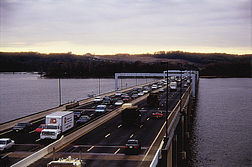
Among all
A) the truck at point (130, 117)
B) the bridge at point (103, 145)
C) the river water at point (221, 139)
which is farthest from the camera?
the river water at point (221, 139)

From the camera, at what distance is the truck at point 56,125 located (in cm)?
3409

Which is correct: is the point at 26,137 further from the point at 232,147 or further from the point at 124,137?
the point at 232,147

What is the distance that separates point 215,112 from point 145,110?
3602cm

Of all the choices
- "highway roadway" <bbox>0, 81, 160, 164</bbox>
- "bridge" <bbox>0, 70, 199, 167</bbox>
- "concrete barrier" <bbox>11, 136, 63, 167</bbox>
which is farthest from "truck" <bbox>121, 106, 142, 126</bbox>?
"concrete barrier" <bbox>11, 136, 63, 167</bbox>

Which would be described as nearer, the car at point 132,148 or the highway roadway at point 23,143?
the car at point 132,148

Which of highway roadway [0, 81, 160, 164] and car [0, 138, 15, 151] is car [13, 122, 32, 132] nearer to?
highway roadway [0, 81, 160, 164]

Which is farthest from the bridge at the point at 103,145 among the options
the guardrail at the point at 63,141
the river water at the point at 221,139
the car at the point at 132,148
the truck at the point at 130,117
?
the river water at the point at 221,139

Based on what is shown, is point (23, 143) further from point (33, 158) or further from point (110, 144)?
point (110, 144)

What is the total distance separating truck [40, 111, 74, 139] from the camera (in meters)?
34.1

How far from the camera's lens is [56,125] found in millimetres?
36625

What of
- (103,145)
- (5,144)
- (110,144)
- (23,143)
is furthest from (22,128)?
(110,144)

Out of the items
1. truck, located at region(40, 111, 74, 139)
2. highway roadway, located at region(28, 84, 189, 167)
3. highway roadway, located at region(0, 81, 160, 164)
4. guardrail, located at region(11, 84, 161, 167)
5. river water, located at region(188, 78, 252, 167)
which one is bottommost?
river water, located at region(188, 78, 252, 167)

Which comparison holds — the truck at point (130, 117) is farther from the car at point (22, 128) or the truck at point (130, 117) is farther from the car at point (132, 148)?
the car at point (132, 148)

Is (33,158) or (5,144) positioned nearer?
(33,158)
